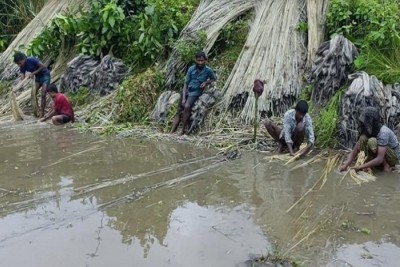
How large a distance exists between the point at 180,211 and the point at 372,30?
13.7ft

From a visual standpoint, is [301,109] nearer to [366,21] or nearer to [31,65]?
[366,21]

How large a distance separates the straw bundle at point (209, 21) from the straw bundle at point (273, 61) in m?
0.54

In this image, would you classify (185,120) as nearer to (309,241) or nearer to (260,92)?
(260,92)

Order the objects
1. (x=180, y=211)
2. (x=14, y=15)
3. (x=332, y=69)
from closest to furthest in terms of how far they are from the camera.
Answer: (x=180, y=211)
(x=332, y=69)
(x=14, y=15)

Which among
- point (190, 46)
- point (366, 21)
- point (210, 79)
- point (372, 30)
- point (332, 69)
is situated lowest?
point (210, 79)

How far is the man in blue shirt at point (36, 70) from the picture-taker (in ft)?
29.4

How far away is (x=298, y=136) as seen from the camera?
6.51 metres

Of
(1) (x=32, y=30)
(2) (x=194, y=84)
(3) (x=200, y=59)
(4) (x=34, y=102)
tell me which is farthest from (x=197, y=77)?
(1) (x=32, y=30)

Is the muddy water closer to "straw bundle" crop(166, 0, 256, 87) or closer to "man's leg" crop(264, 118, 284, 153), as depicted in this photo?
"man's leg" crop(264, 118, 284, 153)

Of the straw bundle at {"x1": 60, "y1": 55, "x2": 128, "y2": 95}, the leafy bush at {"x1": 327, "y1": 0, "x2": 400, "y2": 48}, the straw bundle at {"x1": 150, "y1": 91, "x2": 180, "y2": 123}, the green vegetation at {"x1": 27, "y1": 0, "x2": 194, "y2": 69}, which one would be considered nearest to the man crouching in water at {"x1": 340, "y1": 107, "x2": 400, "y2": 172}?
the leafy bush at {"x1": 327, "y1": 0, "x2": 400, "y2": 48}

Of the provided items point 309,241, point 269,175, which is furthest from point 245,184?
point 309,241

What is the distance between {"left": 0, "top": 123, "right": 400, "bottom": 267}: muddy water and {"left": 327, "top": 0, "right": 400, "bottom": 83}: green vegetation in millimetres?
1733

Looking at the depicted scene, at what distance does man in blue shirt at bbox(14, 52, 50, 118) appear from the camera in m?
8.96

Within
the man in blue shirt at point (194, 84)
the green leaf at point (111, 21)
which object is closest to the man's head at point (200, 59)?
the man in blue shirt at point (194, 84)
